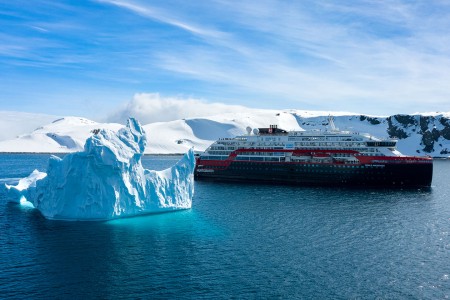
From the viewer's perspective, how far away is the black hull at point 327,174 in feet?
Answer: 235

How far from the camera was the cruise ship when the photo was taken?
237 ft

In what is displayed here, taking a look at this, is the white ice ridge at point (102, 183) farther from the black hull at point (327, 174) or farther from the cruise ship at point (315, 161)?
the cruise ship at point (315, 161)

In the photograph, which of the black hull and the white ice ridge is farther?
the black hull

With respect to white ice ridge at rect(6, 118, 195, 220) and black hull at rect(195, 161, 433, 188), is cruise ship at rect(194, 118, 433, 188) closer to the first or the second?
black hull at rect(195, 161, 433, 188)

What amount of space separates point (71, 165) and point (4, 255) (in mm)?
11564

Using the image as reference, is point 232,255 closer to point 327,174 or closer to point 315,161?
point 327,174

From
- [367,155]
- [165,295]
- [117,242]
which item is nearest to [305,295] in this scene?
[165,295]

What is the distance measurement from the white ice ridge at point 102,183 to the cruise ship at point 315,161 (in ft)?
138

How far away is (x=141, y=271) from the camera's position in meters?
25.6

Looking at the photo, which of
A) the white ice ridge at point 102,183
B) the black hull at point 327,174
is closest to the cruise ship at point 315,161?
the black hull at point 327,174

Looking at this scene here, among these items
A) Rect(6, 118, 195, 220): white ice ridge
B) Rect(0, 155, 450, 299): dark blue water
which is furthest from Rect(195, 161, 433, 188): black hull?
Rect(6, 118, 195, 220): white ice ridge

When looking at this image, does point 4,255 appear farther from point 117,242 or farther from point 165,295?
point 165,295

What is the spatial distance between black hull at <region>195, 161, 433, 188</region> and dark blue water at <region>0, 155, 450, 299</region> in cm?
2404

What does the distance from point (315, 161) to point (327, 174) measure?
3792mm
